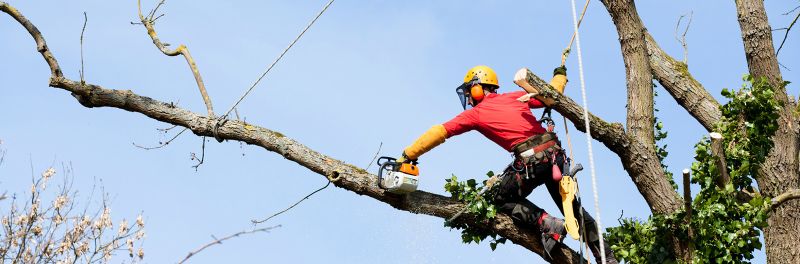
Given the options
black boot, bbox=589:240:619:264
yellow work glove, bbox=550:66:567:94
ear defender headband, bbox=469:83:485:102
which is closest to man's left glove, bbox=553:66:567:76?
yellow work glove, bbox=550:66:567:94

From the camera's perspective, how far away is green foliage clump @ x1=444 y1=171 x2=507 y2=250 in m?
7.30

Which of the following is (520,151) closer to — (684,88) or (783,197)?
(783,197)

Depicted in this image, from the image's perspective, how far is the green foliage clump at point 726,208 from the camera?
23.3 ft

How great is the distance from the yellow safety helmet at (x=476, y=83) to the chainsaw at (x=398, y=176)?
0.64m

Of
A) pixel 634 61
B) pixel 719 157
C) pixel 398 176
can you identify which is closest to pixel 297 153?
pixel 398 176

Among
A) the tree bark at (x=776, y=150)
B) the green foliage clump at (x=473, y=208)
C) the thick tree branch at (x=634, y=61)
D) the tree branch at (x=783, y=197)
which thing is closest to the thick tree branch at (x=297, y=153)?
the green foliage clump at (x=473, y=208)

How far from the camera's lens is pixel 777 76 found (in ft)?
28.6

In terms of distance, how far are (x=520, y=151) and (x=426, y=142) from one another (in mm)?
605

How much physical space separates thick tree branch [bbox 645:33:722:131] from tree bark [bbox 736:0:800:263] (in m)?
0.42

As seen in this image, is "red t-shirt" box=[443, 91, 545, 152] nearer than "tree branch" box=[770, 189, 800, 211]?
Yes

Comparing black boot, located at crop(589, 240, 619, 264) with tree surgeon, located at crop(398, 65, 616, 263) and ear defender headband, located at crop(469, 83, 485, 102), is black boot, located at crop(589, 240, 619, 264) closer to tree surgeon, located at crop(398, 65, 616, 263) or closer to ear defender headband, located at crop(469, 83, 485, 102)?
tree surgeon, located at crop(398, 65, 616, 263)

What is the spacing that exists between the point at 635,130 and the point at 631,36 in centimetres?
75

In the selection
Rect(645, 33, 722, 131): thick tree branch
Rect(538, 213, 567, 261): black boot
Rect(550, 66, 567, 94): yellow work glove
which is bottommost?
Rect(538, 213, 567, 261): black boot

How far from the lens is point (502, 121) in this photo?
23.9 feet
